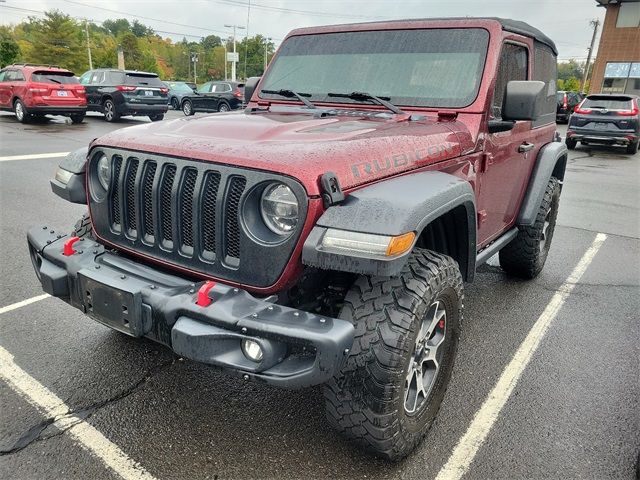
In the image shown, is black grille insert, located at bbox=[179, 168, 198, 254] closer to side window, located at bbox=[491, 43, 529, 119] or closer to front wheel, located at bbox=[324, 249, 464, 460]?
front wheel, located at bbox=[324, 249, 464, 460]

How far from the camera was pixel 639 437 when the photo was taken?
8.38 ft

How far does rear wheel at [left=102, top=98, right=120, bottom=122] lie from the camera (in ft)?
56.6

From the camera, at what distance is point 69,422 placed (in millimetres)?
2547

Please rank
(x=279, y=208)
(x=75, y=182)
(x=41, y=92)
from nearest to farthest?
(x=279, y=208)
(x=75, y=182)
(x=41, y=92)

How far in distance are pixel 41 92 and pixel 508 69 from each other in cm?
1580

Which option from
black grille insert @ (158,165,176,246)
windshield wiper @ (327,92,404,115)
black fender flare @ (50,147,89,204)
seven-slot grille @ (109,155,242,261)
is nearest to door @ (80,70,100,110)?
black fender flare @ (50,147,89,204)

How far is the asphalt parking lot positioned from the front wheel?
23 cm

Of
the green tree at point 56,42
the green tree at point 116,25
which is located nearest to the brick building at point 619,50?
the green tree at point 56,42

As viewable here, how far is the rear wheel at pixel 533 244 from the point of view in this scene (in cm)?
423

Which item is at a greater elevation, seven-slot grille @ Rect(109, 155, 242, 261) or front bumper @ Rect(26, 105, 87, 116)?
seven-slot grille @ Rect(109, 155, 242, 261)

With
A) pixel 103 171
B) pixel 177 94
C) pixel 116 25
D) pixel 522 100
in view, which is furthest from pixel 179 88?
pixel 116 25

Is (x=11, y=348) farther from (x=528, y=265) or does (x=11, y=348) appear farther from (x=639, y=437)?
(x=528, y=265)

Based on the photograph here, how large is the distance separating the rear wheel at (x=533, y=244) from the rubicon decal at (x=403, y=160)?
5.67ft

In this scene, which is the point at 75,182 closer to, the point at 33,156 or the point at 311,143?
the point at 311,143
